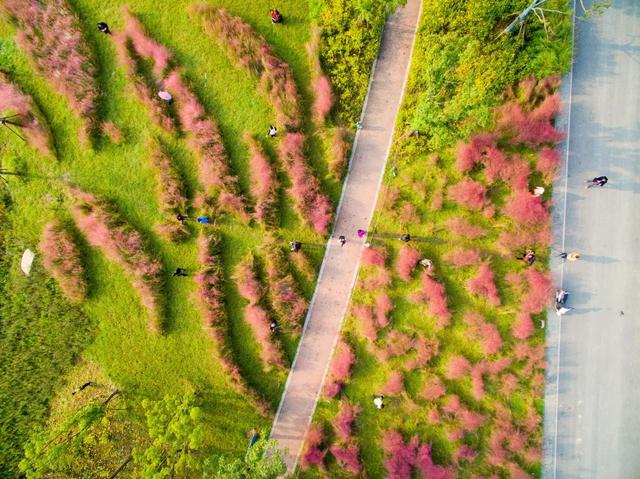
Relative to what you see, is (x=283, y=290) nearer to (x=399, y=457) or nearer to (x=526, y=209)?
(x=399, y=457)

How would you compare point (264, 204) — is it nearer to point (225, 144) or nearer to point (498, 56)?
point (225, 144)

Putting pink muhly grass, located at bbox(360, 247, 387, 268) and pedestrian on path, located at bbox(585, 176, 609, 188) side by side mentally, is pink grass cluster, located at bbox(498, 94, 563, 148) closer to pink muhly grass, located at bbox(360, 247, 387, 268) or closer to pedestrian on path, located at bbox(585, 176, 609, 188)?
pedestrian on path, located at bbox(585, 176, 609, 188)

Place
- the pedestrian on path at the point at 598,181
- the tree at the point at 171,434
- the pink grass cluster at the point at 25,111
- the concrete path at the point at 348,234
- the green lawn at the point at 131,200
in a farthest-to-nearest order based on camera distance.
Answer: the concrete path at the point at 348,234, the green lawn at the point at 131,200, the pink grass cluster at the point at 25,111, the pedestrian on path at the point at 598,181, the tree at the point at 171,434


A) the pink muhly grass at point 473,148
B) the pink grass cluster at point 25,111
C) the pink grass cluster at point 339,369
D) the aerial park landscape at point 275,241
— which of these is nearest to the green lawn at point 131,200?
the aerial park landscape at point 275,241

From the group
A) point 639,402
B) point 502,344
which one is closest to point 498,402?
point 502,344

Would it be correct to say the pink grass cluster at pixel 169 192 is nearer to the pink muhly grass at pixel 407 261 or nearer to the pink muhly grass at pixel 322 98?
the pink muhly grass at pixel 322 98

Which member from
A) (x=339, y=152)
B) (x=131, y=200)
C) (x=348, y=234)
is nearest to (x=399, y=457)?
(x=348, y=234)
